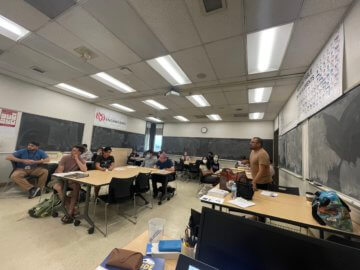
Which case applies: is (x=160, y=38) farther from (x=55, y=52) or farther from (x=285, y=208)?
(x=285, y=208)

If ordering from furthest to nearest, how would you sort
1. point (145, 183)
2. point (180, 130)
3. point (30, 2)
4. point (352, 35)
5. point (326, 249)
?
point (180, 130)
point (145, 183)
point (30, 2)
point (352, 35)
point (326, 249)

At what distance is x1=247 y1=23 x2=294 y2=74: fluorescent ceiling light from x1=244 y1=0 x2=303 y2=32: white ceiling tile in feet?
0.48

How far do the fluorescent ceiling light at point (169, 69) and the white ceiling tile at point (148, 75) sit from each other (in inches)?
4.9

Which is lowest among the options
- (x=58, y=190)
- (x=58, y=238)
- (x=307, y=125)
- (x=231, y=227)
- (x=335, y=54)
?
(x=58, y=238)

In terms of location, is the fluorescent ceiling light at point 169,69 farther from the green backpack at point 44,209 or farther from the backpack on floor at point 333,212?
the green backpack at point 44,209

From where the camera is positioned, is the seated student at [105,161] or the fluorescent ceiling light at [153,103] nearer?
the seated student at [105,161]

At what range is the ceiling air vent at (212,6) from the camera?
1846 mm

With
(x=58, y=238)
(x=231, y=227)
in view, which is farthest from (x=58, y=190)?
(x=231, y=227)

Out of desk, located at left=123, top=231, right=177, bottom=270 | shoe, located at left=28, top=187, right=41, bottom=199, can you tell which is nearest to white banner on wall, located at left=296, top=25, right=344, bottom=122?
desk, located at left=123, top=231, right=177, bottom=270

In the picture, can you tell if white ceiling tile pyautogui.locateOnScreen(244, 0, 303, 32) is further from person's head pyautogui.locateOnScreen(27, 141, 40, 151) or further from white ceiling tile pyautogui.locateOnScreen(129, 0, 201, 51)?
person's head pyautogui.locateOnScreen(27, 141, 40, 151)

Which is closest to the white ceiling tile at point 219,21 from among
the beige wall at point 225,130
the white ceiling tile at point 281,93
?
the white ceiling tile at point 281,93

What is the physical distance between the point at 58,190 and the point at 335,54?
16.3 ft

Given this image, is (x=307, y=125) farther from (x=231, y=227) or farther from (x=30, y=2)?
(x=30, y=2)

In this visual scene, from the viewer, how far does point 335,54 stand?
209 cm
